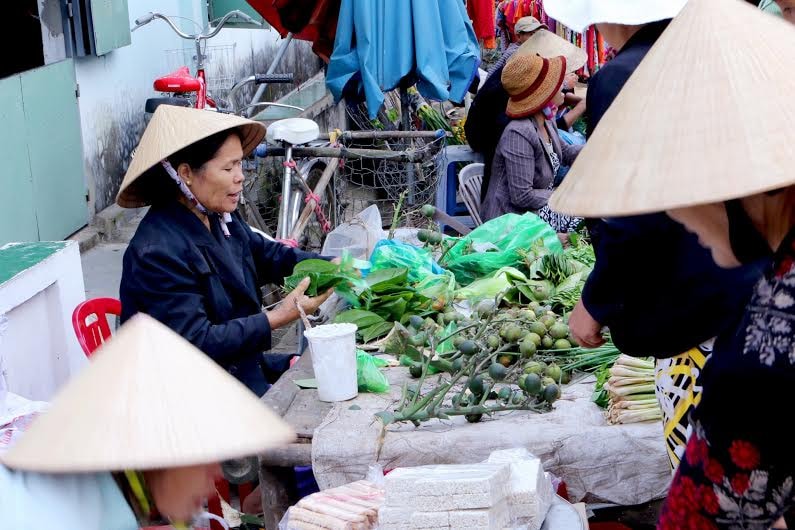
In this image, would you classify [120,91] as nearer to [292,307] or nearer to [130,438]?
[292,307]

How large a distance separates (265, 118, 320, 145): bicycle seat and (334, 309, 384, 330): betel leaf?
2065mm

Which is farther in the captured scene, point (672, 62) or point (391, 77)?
point (391, 77)

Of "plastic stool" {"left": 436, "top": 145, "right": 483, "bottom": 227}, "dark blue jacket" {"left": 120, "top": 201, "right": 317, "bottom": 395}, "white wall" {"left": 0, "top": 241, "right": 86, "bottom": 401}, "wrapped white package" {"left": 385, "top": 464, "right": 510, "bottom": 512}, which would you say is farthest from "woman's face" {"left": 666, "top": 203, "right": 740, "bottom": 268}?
"plastic stool" {"left": 436, "top": 145, "right": 483, "bottom": 227}

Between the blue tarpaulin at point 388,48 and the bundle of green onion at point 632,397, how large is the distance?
2661 millimetres

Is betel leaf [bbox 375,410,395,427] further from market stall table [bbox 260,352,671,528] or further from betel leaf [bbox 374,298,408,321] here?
betel leaf [bbox 374,298,408,321]

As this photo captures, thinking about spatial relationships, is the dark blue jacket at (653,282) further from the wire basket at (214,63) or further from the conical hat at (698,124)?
the wire basket at (214,63)

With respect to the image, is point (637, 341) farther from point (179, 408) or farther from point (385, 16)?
point (385, 16)

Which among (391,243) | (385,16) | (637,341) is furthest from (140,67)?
(637,341)

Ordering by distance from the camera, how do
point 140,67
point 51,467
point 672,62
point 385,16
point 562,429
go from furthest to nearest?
point 140,67 < point 385,16 < point 562,429 < point 672,62 < point 51,467

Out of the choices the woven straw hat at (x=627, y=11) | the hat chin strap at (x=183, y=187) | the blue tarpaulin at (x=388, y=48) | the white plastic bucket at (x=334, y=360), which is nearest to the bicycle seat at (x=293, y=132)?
the blue tarpaulin at (x=388, y=48)

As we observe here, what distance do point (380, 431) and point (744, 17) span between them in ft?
5.57

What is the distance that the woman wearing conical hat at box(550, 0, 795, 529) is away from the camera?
1.45m

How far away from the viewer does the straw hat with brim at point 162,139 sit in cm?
333

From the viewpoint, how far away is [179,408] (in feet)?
5.14
